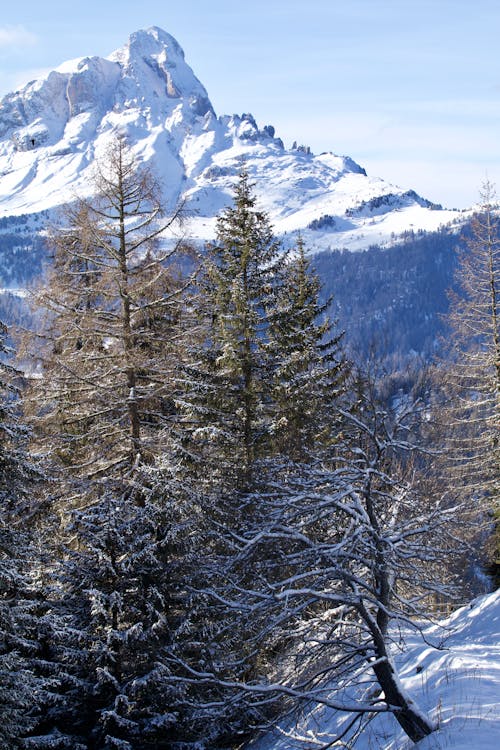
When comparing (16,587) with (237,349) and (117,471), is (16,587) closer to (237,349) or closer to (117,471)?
(117,471)

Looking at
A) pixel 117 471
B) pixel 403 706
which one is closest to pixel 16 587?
pixel 117 471

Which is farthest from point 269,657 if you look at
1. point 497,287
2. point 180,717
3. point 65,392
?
point 497,287

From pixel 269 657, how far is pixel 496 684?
468 cm

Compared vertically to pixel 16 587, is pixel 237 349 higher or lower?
higher

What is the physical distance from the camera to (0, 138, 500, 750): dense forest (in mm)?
8664

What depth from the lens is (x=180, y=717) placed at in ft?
38.6

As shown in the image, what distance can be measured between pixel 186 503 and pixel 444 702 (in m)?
5.62

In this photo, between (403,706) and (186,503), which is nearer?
(403,706)

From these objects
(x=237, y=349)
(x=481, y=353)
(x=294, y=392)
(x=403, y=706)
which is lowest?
(x=403, y=706)

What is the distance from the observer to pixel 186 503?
12.1 metres

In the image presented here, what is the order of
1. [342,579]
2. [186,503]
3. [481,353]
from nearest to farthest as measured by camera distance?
[342,579], [186,503], [481,353]

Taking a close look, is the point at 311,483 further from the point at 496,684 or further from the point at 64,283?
the point at 64,283

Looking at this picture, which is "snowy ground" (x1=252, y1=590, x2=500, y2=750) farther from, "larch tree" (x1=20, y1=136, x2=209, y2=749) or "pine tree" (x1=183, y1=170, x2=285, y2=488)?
"pine tree" (x1=183, y1=170, x2=285, y2=488)

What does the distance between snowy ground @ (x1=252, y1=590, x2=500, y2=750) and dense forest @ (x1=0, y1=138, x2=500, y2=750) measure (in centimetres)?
41
